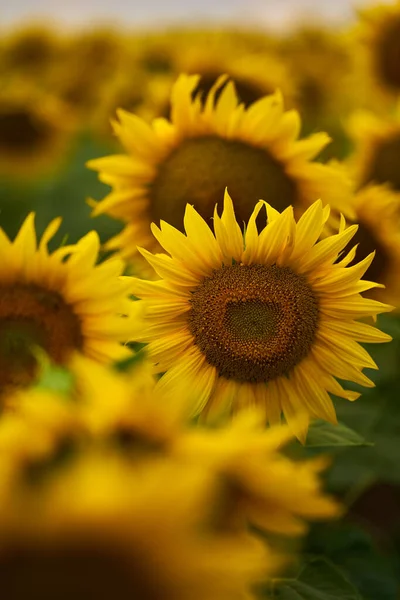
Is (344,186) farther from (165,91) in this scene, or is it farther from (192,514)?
(192,514)

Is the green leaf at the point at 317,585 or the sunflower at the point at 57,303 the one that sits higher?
the sunflower at the point at 57,303

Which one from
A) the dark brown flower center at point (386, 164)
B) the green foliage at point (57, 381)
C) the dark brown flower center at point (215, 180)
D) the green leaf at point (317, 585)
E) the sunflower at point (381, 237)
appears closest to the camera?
the green foliage at point (57, 381)

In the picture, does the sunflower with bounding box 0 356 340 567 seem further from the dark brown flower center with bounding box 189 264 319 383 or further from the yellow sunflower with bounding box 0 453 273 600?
the dark brown flower center with bounding box 189 264 319 383

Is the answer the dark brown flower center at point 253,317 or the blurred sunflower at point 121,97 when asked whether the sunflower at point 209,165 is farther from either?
the blurred sunflower at point 121,97

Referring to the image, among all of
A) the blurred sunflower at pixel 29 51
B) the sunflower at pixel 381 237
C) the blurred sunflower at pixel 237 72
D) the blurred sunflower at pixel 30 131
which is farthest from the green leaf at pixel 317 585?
the blurred sunflower at pixel 29 51

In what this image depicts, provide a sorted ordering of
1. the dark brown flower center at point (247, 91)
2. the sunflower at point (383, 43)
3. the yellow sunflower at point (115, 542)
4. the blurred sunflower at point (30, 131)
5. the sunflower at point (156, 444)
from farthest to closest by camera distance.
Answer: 1. the blurred sunflower at point (30, 131)
2. the sunflower at point (383, 43)
3. the dark brown flower center at point (247, 91)
4. the sunflower at point (156, 444)
5. the yellow sunflower at point (115, 542)

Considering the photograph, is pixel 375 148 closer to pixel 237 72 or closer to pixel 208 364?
pixel 237 72

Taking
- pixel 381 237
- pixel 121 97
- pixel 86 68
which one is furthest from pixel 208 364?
pixel 86 68
